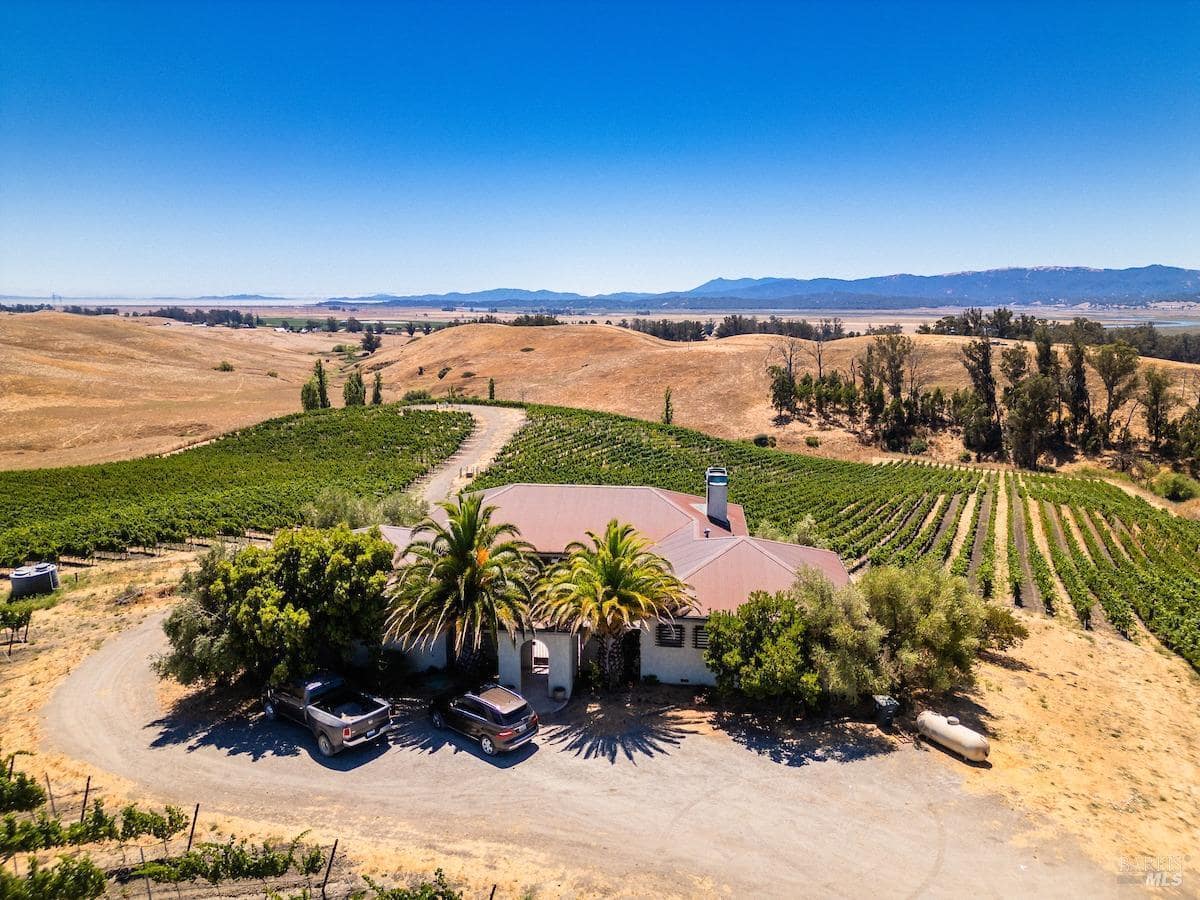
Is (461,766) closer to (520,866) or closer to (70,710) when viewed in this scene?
(520,866)

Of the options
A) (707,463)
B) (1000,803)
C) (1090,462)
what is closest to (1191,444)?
(1090,462)

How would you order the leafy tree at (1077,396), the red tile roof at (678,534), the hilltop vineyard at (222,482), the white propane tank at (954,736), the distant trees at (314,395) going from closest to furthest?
the white propane tank at (954,736) < the red tile roof at (678,534) < the hilltop vineyard at (222,482) < the leafy tree at (1077,396) < the distant trees at (314,395)

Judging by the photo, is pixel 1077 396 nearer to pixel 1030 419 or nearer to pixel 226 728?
pixel 1030 419

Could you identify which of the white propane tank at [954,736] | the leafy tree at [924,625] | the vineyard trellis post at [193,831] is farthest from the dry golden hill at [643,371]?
the vineyard trellis post at [193,831]

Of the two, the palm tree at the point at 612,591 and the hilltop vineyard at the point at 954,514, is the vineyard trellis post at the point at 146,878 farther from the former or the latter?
the hilltop vineyard at the point at 954,514

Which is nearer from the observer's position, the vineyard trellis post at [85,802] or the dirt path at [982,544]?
the vineyard trellis post at [85,802]
